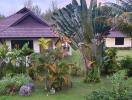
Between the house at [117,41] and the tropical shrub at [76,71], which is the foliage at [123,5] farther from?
the house at [117,41]

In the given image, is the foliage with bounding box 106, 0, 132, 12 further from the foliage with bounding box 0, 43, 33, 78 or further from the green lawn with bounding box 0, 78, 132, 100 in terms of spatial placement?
the foliage with bounding box 0, 43, 33, 78

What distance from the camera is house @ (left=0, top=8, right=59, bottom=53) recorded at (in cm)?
2581

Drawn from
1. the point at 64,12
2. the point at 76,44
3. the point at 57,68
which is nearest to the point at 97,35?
the point at 76,44

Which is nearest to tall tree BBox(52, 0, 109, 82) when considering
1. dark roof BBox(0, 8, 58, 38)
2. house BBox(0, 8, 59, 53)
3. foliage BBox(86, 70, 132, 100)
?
foliage BBox(86, 70, 132, 100)

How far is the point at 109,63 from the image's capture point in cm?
1833

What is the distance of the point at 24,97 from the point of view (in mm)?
12289

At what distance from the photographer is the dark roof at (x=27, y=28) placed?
2588 centimetres

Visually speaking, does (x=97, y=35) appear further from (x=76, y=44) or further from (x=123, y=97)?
(x=123, y=97)

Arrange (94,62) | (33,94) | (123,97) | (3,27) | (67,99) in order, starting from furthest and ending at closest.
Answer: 1. (3,27)
2. (94,62)
3. (33,94)
4. (67,99)
5. (123,97)

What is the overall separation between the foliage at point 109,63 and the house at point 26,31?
784 cm

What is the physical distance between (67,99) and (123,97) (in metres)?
3.09

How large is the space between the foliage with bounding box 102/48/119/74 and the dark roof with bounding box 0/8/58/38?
8065 mm

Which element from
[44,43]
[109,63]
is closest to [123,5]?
[44,43]

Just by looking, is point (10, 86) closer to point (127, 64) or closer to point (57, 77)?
point (57, 77)
